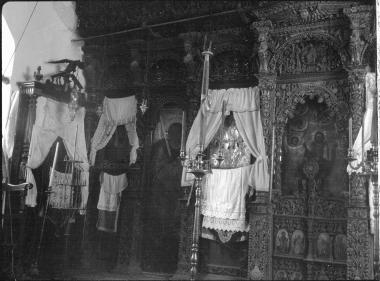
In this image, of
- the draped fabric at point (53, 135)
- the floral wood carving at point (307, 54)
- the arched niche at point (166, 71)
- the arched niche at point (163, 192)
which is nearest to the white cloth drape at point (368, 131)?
the floral wood carving at point (307, 54)

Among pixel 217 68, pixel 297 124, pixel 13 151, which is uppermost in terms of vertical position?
pixel 217 68

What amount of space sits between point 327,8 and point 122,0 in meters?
3.71

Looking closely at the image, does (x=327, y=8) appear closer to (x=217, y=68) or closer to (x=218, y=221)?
(x=217, y=68)

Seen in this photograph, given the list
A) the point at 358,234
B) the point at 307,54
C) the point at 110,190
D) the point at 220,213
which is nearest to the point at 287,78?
the point at 307,54

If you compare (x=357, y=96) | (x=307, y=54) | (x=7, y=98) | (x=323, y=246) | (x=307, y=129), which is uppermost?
(x=307, y=54)

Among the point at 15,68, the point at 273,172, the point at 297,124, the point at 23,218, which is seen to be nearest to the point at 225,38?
the point at 297,124

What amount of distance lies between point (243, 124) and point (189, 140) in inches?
37.1

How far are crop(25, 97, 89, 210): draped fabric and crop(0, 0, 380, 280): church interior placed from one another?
0.07 ft

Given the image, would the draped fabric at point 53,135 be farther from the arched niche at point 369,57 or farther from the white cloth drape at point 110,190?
the arched niche at point 369,57

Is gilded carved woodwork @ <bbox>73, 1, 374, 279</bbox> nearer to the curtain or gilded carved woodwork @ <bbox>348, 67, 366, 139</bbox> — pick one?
gilded carved woodwork @ <bbox>348, 67, 366, 139</bbox>

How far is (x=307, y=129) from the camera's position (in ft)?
26.0

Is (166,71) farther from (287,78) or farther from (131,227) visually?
(131,227)

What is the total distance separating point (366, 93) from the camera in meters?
7.18

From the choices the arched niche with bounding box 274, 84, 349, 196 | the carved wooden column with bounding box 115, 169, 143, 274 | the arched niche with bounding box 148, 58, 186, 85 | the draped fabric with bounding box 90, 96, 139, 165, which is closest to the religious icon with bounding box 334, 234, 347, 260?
the arched niche with bounding box 274, 84, 349, 196
